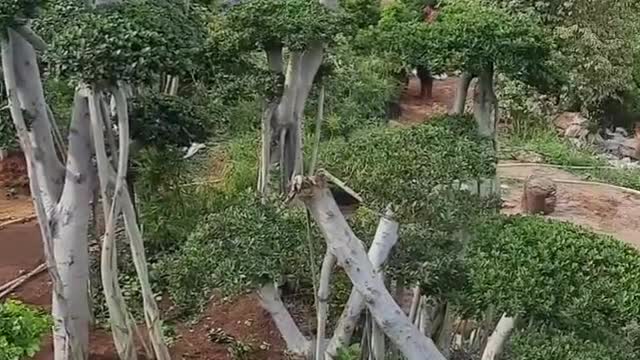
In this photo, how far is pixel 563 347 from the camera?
2717mm

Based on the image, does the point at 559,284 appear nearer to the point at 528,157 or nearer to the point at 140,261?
the point at 140,261

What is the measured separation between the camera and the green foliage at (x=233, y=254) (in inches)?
134

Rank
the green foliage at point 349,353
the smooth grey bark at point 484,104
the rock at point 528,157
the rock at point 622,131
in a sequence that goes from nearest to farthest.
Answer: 1. the green foliage at point 349,353
2. the smooth grey bark at point 484,104
3. the rock at point 528,157
4. the rock at point 622,131

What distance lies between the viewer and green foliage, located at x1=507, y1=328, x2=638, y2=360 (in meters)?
2.71

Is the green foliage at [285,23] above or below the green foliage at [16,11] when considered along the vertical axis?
below

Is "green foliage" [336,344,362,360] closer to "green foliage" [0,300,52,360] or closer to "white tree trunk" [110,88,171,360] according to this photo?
→ "white tree trunk" [110,88,171,360]

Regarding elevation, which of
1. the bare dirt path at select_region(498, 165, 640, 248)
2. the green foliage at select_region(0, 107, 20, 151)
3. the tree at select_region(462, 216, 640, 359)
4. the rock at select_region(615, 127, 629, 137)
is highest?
the green foliage at select_region(0, 107, 20, 151)

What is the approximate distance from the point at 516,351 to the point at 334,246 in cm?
70

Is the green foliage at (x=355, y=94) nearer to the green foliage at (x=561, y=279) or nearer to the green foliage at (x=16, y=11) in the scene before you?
the green foliage at (x=16, y=11)

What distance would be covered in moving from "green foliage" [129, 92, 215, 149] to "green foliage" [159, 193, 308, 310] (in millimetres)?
749

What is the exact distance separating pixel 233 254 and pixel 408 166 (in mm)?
876

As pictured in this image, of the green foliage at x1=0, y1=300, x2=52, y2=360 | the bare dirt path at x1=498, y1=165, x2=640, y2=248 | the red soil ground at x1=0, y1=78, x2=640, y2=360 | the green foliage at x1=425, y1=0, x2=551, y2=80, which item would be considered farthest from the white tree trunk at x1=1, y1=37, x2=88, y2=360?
the bare dirt path at x1=498, y1=165, x2=640, y2=248

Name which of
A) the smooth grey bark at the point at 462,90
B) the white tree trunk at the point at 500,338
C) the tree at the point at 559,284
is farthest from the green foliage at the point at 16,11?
the white tree trunk at the point at 500,338

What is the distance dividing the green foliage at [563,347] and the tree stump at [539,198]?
15.0ft
